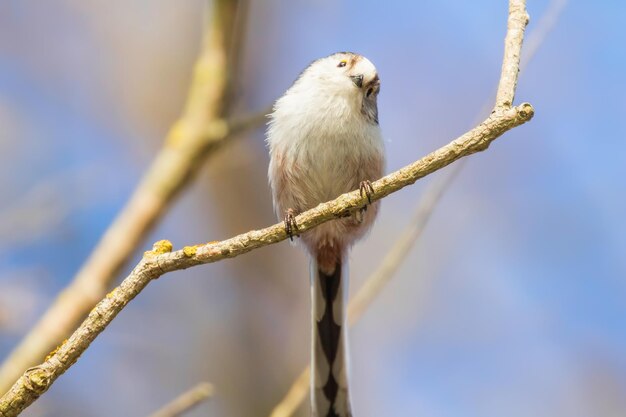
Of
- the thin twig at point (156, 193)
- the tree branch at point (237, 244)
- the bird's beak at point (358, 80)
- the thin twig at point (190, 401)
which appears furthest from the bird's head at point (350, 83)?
the thin twig at point (190, 401)

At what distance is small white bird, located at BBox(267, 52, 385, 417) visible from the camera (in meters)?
3.39

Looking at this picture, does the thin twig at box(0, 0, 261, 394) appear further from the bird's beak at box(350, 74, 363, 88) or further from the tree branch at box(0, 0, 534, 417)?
the tree branch at box(0, 0, 534, 417)

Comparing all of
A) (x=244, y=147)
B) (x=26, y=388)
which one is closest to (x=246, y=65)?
(x=244, y=147)

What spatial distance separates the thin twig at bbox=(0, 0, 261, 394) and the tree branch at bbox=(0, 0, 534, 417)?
0.98 m

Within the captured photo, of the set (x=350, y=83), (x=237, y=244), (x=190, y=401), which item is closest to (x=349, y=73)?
(x=350, y=83)

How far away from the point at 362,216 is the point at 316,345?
1.97ft

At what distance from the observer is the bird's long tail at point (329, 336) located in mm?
3293

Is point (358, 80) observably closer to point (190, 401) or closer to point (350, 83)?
point (350, 83)

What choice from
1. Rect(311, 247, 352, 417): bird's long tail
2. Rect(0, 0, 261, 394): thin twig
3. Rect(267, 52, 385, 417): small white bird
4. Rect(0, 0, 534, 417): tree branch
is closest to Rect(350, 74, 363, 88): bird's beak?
Rect(267, 52, 385, 417): small white bird

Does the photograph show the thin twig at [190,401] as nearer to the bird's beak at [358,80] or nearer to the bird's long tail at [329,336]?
the bird's long tail at [329,336]

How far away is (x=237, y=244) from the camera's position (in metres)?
1.90

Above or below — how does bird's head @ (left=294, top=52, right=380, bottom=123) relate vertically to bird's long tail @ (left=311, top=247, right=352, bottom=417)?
above

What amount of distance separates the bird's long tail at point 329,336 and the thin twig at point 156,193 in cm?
74

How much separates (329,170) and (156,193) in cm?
74
